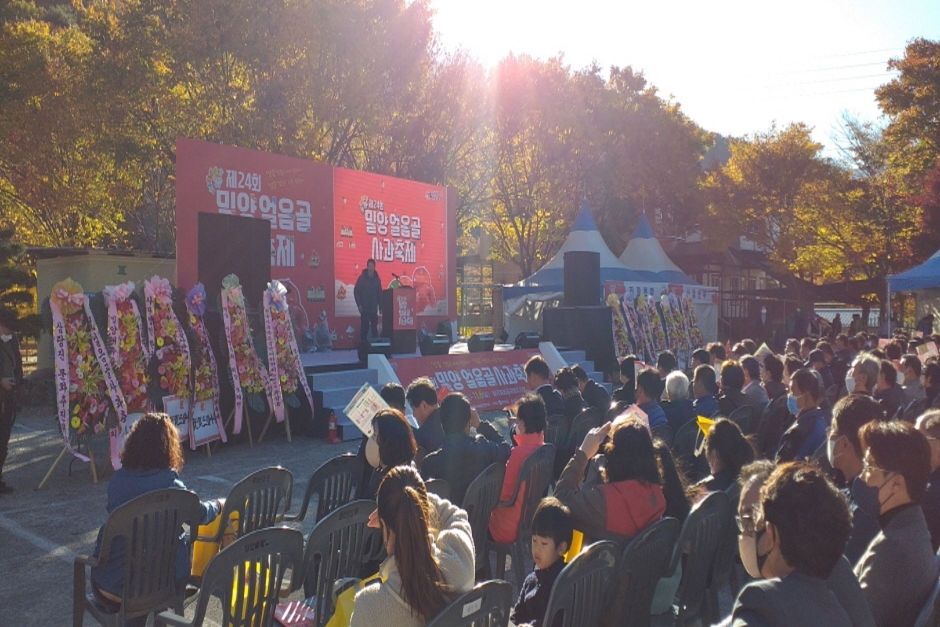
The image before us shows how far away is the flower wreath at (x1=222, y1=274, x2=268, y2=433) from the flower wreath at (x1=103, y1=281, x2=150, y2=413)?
1.15 meters

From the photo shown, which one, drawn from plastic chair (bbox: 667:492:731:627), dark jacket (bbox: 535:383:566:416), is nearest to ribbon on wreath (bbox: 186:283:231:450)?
dark jacket (bbox: 535:383:566:416)

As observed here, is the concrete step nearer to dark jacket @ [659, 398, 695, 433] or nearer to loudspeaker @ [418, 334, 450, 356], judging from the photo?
loudspeaker @ [418, 334, 450, 356]

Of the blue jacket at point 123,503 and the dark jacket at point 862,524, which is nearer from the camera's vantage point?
the dark jacket at point 862,524

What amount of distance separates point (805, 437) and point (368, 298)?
8.76 m

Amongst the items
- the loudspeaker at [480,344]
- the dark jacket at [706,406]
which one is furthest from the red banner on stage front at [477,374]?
the dark jacket at [706,406]

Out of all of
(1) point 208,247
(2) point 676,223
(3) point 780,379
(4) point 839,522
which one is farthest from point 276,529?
(2) point 676,223

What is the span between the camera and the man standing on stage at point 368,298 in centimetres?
1243

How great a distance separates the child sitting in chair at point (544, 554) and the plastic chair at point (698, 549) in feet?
2.02

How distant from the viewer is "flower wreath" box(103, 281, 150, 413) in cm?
730

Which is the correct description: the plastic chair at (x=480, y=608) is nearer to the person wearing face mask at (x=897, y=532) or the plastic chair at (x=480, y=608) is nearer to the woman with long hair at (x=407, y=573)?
the woman with long hair at (x=407, y=573)

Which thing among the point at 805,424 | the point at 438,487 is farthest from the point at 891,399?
the point at 438,487

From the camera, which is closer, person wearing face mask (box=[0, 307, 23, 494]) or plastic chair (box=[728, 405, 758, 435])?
plastic chair (box=[728, 405, 758, 435])

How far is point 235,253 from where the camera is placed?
911 centimetres

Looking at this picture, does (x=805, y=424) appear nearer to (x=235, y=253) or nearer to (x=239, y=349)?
(x=239, y=349)
